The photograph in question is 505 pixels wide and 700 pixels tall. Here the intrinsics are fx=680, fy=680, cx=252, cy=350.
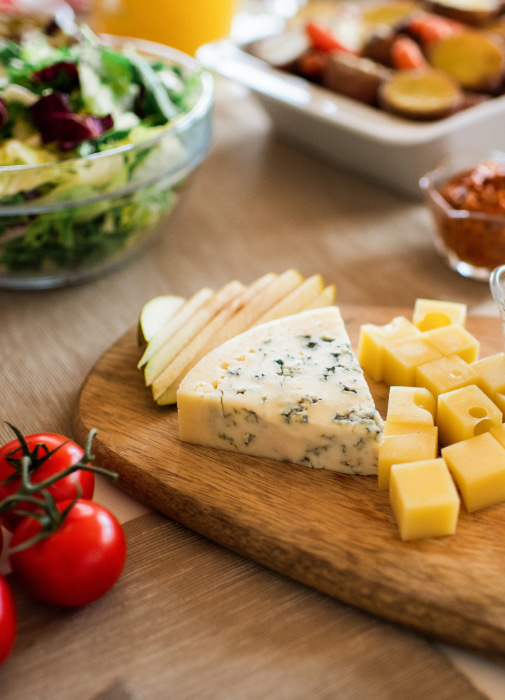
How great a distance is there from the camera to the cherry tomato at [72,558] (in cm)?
95

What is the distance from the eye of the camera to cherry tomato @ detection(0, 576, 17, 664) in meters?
0.91

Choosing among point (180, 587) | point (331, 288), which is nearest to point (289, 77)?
point (331, 288)

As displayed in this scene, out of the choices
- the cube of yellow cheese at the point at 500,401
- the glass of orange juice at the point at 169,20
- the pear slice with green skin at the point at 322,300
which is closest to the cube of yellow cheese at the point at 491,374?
the cube of yellow cheese at the point at 500,401

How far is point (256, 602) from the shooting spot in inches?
41.8

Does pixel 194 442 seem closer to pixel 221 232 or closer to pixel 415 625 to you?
pixel 415 625

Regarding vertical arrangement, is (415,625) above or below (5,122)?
below

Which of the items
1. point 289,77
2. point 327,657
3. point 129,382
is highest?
point 289,77

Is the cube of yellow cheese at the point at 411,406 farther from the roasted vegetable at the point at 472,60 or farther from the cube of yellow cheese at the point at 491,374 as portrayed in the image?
the roasted vegetable at the point at 472,60

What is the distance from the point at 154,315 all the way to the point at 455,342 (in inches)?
25.0

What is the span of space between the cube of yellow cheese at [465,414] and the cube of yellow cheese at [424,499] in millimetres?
130

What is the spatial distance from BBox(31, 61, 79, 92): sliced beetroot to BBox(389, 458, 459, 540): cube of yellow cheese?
4.07 feet

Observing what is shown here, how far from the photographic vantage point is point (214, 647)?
0.99m

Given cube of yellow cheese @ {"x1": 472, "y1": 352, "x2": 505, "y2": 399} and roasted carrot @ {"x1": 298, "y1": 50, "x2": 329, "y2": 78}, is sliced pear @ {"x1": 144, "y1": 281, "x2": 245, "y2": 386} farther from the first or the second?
roasted carrot @ {"x1": 298, "y1": 50, "x2": 329, "y2": 78}

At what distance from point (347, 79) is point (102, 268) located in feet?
3.21
